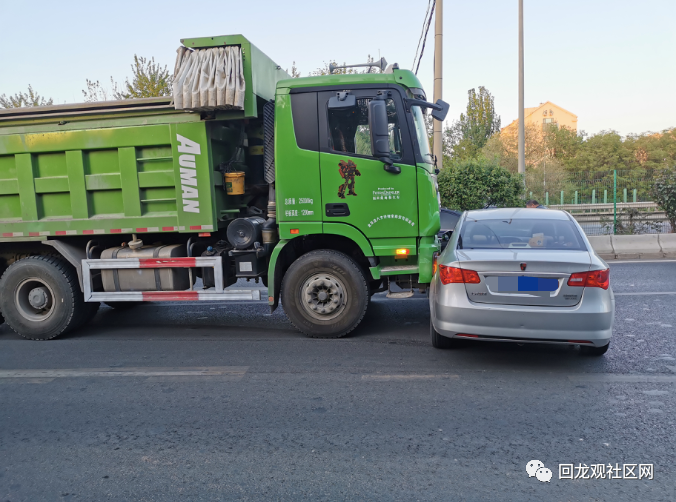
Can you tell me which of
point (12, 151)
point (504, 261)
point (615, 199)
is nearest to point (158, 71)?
point (12, 151)

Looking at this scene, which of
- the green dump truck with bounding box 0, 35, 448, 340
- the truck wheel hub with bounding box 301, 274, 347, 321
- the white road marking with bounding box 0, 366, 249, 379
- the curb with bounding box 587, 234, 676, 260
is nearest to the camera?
the white road marking with bounding box 0, 366, 249, 379

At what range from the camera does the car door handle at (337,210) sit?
5.99 meters

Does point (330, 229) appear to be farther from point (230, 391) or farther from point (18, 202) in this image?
point (18, 202)

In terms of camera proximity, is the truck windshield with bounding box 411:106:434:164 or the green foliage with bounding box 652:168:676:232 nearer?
the truck windshield with bounding box 411:106:434:164

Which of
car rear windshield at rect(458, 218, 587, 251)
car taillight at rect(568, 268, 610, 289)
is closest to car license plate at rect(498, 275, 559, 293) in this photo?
car taillight at rect(568, 268, 610, 289)

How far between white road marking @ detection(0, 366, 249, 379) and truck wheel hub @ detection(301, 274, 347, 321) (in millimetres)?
1146

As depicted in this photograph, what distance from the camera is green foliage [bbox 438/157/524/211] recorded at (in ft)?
47.3

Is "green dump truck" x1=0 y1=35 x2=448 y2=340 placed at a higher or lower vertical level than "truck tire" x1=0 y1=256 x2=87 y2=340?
higher

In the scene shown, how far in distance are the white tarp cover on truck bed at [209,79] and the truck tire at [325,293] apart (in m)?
1.93

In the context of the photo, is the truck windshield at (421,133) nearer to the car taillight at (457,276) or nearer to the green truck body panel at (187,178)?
the green truck body panel at (187,178)

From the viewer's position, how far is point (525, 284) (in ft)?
15.4

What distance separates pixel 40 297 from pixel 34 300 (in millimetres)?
83

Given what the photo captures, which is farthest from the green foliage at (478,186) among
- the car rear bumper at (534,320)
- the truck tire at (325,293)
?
the car rear bumper at (534,320)

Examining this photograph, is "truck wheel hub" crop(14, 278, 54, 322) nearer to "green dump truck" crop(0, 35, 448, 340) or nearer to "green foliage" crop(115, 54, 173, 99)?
"green dump truck" crop(0, 35, 448, 340)
